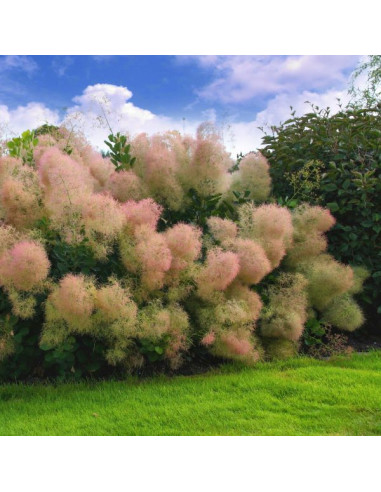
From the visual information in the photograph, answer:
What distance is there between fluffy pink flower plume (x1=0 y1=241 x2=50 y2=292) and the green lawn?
31.5 inches

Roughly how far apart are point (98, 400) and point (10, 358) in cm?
98

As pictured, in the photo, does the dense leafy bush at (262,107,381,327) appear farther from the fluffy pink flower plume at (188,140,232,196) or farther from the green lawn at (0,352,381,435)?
the green lawn at (0,352,381,435)

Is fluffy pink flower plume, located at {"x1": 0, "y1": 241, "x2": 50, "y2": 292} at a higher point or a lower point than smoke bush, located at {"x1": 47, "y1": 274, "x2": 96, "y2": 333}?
higher

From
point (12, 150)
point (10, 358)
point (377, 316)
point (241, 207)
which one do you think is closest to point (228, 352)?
point (241, 207)

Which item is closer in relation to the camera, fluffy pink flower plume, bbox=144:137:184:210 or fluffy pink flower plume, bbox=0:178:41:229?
fluffy pink flower plume, bbox=0:178:41:229

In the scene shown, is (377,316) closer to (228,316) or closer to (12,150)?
(228,316)

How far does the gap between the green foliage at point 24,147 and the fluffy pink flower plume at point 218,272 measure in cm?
187

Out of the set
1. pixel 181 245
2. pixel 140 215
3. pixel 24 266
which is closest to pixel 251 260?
pixel 181 245

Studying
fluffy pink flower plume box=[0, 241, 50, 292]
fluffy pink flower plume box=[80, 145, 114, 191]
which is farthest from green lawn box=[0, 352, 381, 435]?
fluffy pink flower plume box=[80, 145, 114, 191]

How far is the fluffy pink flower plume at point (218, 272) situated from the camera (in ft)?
12.3

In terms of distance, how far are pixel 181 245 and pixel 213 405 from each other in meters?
1.10

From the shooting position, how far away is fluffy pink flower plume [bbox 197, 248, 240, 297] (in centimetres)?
374

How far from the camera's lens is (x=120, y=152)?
4578 mm

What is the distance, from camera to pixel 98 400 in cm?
350
